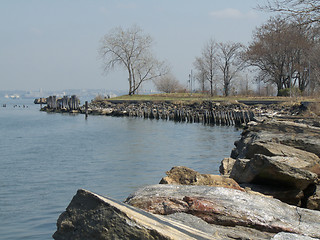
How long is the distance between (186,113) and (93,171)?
94.6ft

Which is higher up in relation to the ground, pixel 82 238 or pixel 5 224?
pixel 82 238

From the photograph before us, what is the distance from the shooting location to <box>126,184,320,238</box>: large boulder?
515cm

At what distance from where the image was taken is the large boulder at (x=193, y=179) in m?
6.94

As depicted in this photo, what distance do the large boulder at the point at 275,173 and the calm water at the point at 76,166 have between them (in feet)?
11.1

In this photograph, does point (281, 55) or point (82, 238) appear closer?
point (82, 238)

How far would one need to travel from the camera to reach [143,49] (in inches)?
2709

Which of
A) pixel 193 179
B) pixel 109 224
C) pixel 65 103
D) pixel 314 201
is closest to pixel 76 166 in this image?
pixel 193 179

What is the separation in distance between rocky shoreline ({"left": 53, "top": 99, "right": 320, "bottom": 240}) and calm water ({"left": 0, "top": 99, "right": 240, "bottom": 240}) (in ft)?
9.55

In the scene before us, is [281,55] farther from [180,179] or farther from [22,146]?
[180,179]

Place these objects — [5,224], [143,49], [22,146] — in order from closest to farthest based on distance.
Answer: [5,224], [22,146], [143,49]

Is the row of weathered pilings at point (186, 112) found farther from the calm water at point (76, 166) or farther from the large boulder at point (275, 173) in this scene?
the large boulder at point (275, 173)

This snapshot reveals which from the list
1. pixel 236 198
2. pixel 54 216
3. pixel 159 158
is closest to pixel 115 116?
pixel 159 158

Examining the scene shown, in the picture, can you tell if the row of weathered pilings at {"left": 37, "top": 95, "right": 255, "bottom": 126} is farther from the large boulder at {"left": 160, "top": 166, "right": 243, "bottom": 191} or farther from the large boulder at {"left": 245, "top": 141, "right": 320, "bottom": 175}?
the large boulder at {"left": 160, "top": 166, "right": 243, "bottom": 191}

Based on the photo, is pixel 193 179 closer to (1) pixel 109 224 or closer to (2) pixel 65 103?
(1) pixel 109 224
